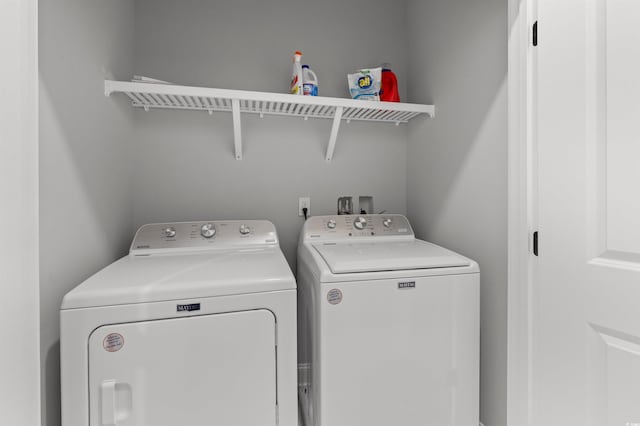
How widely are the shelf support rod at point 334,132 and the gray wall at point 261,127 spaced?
0.26 ft

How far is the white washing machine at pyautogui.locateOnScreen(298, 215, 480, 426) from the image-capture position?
1.30 m

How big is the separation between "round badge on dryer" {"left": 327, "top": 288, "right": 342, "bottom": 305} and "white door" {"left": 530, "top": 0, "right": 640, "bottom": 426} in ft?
2.52

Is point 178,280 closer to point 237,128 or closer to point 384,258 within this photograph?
point 384,258

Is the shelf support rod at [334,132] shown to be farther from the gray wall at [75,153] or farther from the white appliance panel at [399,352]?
the gray wall at [75,153]

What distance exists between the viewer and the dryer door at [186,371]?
1.05m

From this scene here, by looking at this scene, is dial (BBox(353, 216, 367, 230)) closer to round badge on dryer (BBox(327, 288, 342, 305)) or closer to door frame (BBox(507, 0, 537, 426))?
round badge on dryer (BBox(327, 288, 342, 305))

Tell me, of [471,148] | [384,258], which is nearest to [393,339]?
[384,258]

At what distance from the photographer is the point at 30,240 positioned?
0.72m

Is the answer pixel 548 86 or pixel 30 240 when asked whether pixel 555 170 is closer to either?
pixel 548 86

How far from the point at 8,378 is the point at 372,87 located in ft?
6.43

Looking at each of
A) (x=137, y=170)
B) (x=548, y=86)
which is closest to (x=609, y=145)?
(x=548, y=86)

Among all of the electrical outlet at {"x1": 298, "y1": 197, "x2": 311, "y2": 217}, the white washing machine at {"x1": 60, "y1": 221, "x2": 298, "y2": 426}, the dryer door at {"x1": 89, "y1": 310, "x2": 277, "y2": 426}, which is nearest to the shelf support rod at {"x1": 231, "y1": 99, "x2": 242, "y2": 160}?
the electrical outlet at {"x1": 298, "y1": 197, "x2": 311, "y2": 217}

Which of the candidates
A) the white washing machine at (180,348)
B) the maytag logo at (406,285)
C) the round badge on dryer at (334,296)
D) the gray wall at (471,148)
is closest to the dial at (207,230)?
the white washing machine at (180,348)

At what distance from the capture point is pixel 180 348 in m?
1.11
